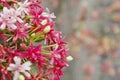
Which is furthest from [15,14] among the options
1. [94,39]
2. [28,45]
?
[94,39]

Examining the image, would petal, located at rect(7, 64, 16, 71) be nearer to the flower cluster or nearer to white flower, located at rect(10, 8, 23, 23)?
the flower cluster

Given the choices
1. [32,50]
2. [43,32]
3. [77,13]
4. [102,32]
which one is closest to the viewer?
[32,50]

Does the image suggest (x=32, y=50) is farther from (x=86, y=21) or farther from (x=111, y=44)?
(x=111, y=44)

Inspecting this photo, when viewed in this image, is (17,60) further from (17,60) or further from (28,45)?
(28,45)

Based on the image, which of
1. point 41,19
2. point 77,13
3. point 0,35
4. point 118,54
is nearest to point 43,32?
point 41,19

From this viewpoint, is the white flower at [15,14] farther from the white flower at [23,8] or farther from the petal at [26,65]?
the petal at [26,65]

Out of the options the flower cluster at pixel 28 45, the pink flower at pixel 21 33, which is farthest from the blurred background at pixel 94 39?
the pink flower at pixel 21 33

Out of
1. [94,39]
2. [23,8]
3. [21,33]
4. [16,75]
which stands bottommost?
[16,75]
